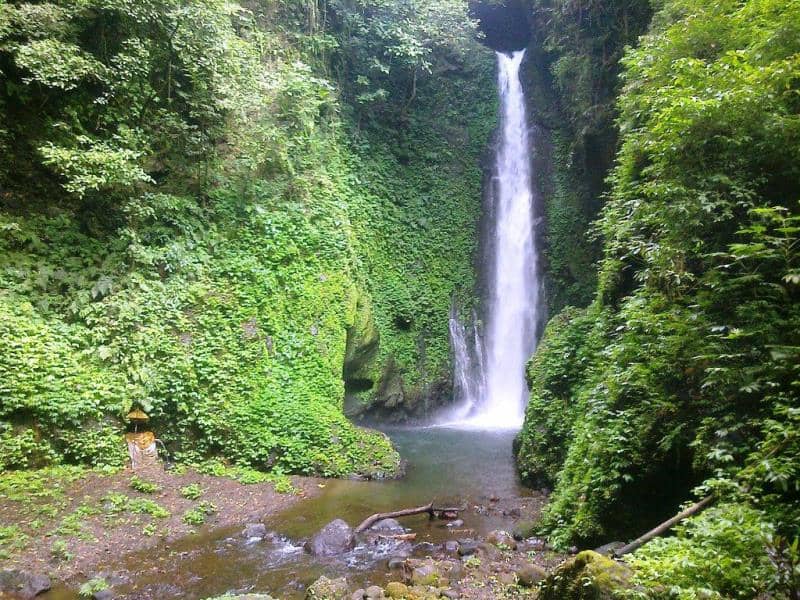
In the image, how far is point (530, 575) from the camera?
5016 millimetres

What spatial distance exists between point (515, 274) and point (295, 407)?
9153 mm

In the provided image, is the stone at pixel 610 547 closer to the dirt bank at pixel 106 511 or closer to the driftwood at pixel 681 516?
the driftwood at pixel 681 516

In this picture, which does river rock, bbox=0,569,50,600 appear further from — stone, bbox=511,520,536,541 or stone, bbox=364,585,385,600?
stone, bbox=511,520,536,541

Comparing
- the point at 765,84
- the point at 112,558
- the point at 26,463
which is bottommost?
the point at 112,558

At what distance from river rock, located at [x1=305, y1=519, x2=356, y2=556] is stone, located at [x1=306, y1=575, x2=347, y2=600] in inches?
41.5

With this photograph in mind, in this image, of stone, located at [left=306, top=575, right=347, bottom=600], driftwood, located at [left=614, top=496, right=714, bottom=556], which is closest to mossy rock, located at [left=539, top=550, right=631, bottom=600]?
driftwood, located at [left=614, top=496, right=714, bottom=556]

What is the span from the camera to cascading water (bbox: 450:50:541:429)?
1481 cm

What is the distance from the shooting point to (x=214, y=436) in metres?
8.34

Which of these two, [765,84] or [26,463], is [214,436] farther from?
[765,84]

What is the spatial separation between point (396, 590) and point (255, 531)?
2.53 metres

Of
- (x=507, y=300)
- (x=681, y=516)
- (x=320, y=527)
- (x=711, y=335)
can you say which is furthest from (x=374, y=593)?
(x=507, y=300)

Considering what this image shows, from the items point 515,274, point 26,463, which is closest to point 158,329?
point 26,463

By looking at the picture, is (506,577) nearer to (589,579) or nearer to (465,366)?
(589,579)

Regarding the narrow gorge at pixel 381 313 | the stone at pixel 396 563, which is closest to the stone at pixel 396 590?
the narrow gorge at pixel 381 313
